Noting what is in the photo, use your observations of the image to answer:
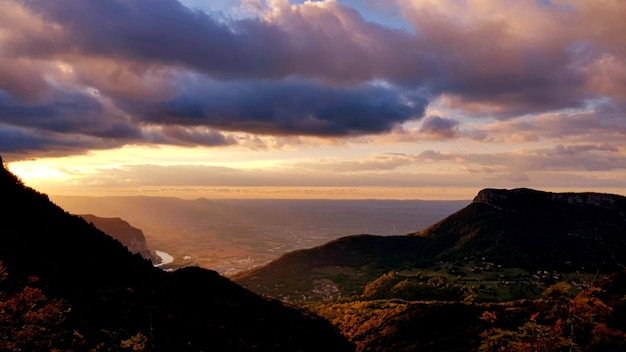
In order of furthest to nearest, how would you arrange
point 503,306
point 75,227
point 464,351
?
point 503,306, point 75,227, point 464,351

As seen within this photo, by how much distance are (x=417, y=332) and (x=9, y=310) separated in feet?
277

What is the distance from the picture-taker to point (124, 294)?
63.4m

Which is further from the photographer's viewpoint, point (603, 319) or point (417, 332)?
point (417, 332)

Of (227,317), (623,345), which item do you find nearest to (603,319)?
(623,345)

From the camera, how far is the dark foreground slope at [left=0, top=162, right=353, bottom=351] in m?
53.8

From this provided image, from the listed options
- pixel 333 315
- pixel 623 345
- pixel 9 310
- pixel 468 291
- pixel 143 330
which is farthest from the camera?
pixel 468 291

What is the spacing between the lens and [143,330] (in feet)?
177

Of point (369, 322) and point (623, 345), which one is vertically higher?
point (623, 345)

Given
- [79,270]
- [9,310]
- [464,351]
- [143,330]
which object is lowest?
[464,351]

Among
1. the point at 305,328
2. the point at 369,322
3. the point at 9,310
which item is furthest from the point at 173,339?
the point at 369,322

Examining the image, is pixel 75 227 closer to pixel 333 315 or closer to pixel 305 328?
pixel 305 328

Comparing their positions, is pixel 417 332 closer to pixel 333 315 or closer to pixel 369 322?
pixel 369 322

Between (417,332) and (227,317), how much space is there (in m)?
43.5

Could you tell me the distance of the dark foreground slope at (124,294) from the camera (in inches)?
2117
